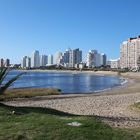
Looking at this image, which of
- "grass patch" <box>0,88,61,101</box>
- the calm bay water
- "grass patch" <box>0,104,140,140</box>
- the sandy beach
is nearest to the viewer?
"grass patch" <box>0,104,140,140</box>

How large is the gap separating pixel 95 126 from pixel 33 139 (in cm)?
228

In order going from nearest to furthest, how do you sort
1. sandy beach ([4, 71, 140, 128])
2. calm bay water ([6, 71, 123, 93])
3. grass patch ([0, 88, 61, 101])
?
sandy beach ([4, 71, 140, 128]) < grass patch ([0, 88, 61, 101]) < calm bay water ([6, 71, 123, 93])

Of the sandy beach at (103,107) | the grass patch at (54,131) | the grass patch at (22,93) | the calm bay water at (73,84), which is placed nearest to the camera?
the grass patch at (54,131)

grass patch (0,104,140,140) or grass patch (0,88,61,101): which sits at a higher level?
grass patch (0,104,140,140)

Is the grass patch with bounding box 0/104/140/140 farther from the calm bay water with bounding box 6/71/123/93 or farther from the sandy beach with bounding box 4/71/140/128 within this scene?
the calm bay water with bounding box 6/71/123/93

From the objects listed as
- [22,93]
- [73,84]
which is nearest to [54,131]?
[22,93]

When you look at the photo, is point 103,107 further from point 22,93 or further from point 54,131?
point 22,93

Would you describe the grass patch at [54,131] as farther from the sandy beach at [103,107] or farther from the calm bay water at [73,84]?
the calm bay water at [73,84]

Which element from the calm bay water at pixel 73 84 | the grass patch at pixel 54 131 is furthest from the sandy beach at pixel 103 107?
the calm bay water at pixel 73 84

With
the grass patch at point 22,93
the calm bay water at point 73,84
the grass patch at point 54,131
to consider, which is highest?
the grass patch at point 54,131

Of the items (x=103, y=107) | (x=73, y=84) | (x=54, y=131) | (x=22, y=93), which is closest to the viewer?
(x=54, y=131)

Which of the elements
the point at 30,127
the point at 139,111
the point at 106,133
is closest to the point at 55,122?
the point at 30,127

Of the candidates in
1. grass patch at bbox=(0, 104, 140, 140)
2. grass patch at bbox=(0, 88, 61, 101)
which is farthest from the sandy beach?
grass patch at bbox=(0, 88, 61, 101)

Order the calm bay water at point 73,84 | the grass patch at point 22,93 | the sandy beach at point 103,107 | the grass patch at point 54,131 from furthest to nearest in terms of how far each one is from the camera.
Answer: the calm bay water at point 73,84 → the grass patch at point 22,93 → the sandy beach at point 103,107 → the grass patch at point 54,131
